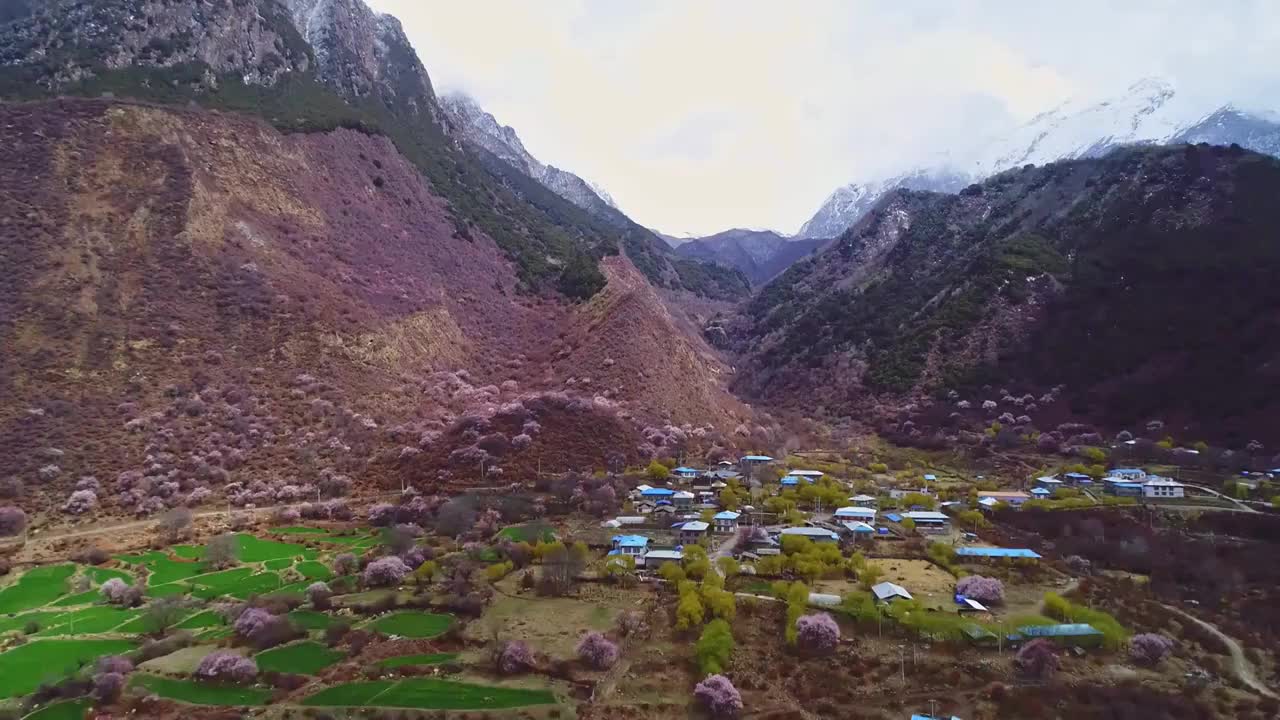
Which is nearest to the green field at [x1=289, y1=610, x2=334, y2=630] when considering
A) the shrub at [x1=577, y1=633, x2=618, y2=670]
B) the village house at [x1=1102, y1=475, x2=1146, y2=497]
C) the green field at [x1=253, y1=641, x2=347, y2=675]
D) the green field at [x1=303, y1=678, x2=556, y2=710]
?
the green field at [x1=253, y1=641, x2=347, y2=675]

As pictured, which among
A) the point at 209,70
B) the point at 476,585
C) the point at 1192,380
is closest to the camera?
the point at 476,585

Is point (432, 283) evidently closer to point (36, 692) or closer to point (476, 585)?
point (476, 585)

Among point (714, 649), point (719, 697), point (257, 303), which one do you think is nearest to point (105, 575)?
point (714, 649)

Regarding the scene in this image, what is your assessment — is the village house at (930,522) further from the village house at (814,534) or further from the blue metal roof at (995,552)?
the village house at (814,534)

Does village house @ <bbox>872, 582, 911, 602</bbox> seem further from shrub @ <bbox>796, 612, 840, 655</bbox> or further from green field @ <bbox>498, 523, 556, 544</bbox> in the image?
green field @ <bbox>498, 523, 556, 544</bbox>

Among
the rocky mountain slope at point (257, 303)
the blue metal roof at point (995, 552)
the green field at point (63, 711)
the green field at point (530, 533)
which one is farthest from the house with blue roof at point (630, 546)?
the green field at point (63, 711)

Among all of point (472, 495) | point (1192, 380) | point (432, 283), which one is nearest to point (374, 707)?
point (472, 495)
